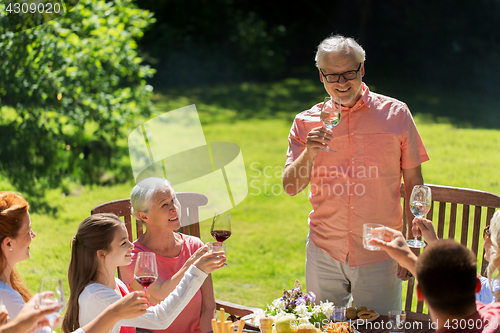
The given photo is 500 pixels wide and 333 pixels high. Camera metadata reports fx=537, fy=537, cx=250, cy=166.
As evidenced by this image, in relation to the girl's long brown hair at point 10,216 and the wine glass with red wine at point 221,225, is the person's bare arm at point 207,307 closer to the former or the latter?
the wine glass with red wine at point 221,225

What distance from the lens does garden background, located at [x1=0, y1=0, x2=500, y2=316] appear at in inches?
268

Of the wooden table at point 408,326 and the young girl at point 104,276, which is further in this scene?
the wooden table at point 408,326

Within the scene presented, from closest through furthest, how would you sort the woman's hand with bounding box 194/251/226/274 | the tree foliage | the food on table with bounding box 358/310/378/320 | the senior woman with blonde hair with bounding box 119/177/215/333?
the woman's hand with bounding box 194/251/226/274
the food on table with bounding box 358/310/378/320
the senior woman with blonde hair with bounding box 119/177/215/333
the tree foliage

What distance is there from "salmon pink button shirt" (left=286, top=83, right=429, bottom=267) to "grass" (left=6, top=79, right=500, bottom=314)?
196cm

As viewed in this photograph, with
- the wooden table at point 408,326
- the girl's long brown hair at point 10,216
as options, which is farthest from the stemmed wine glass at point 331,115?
the girl's long brown hair at point 10,216

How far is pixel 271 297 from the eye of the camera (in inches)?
200

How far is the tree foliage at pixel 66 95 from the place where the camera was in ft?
23.1

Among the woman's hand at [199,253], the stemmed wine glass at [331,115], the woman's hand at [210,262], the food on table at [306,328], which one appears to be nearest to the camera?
the food on table at [306,328]

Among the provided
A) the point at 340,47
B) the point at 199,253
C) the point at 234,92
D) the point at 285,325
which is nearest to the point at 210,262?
the point at 199,253

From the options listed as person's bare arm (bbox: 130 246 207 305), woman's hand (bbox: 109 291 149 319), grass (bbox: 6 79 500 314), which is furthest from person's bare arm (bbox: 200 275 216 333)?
grass (bbox: 6 79 500 314)

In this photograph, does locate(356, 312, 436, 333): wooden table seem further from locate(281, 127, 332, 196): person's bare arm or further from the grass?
the grass

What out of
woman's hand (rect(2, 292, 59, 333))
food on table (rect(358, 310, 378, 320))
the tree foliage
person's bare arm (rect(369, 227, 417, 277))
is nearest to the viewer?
woman's hand (rect(2, 292, 59, 333))

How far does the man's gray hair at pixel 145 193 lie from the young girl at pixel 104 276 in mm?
538

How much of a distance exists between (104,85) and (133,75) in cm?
103
